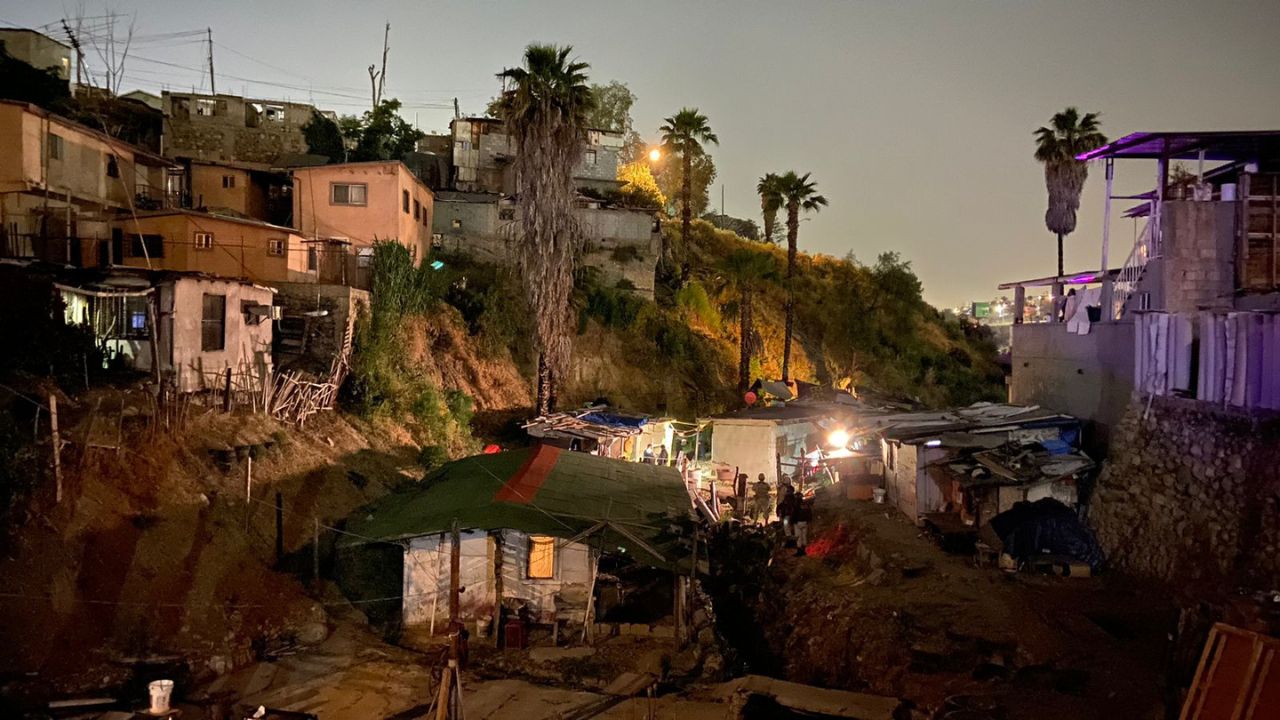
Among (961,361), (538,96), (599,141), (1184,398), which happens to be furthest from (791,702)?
(961,361)

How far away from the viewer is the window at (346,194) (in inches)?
1210

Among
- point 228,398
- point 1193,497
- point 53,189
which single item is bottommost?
point 1193,497

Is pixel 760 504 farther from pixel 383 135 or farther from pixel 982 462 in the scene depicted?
pixel 383 135

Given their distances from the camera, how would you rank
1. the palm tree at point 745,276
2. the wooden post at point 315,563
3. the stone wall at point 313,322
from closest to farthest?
1. the wooden post at point 315,563
2. the stone wall at point 313,322
3. the palm tree at point 745,276

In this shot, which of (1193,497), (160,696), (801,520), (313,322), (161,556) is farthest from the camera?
(313,322)

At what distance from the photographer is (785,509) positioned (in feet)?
76.0

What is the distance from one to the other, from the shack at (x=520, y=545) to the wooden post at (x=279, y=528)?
208 centimetres

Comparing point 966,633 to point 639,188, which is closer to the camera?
point 966,633

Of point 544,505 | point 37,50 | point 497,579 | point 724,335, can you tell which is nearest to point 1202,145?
point 544,505

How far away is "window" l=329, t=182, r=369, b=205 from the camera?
3073cm

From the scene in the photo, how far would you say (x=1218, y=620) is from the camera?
31.0ft

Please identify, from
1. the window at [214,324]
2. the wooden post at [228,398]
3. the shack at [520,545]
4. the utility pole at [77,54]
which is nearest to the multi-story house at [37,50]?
the utility pole at [77,54]

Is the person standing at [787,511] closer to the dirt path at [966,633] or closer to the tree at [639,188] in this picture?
the dirt path at [966,633]

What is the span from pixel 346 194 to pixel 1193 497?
29.8 meters
